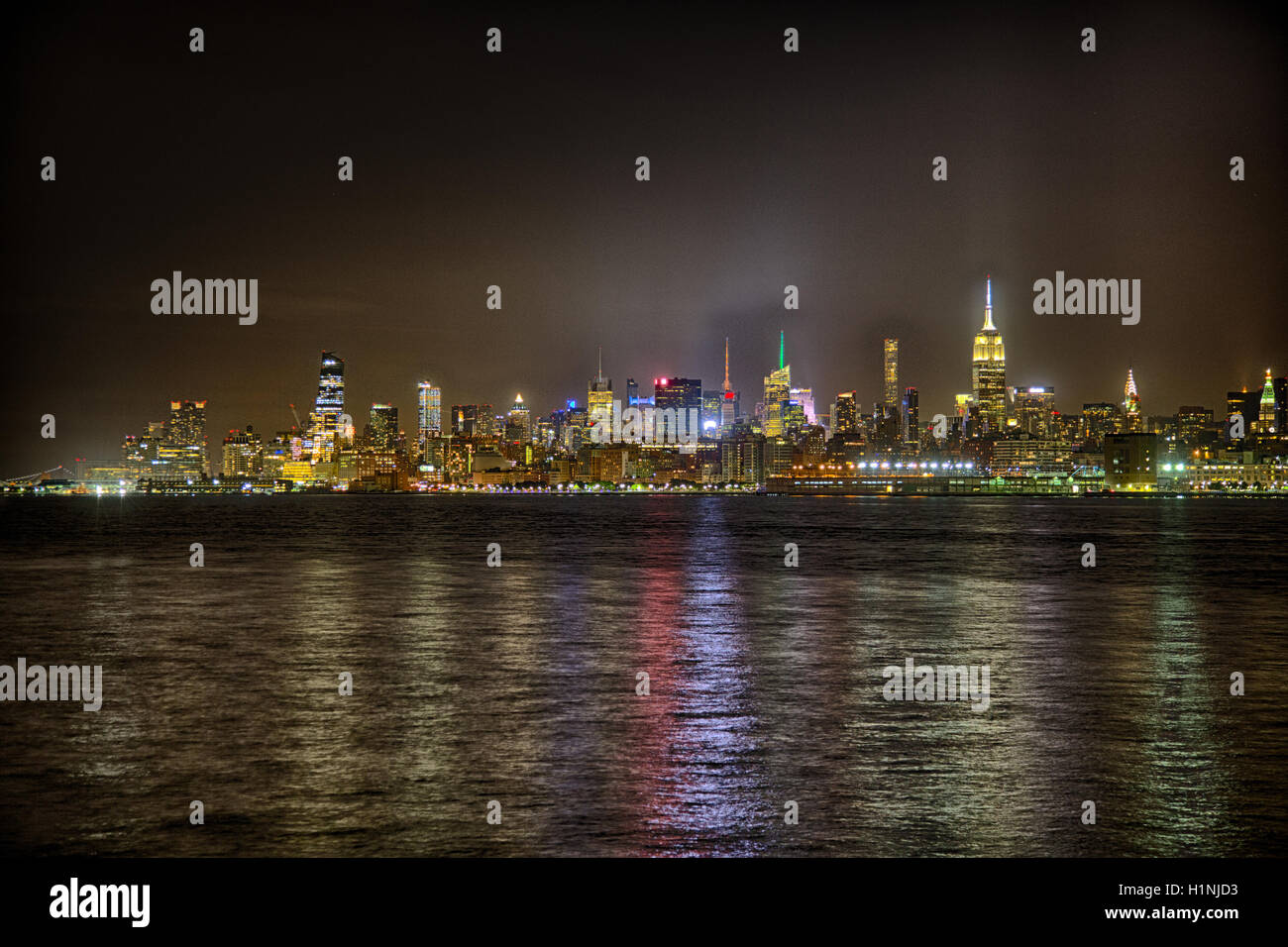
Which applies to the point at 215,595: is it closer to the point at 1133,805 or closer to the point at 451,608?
the point at 451,608

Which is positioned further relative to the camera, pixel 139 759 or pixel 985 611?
pixel 985 611

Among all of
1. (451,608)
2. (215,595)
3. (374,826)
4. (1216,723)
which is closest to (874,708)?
(1216,723)

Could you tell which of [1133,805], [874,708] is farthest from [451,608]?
[1133,805]

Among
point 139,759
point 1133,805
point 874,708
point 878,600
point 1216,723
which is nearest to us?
point 1133,805
